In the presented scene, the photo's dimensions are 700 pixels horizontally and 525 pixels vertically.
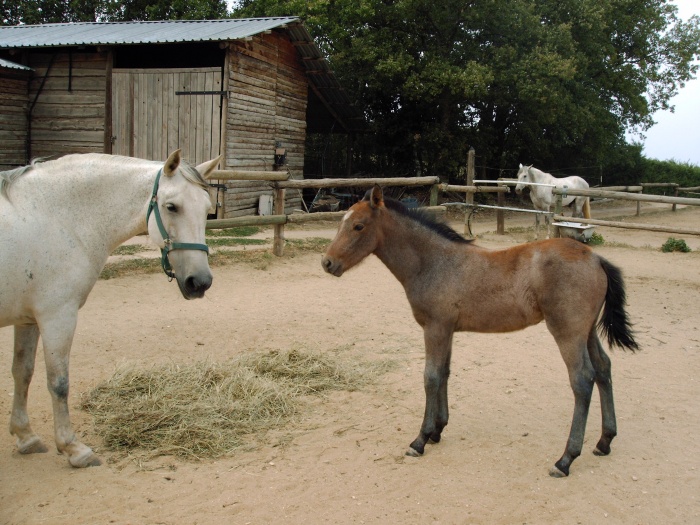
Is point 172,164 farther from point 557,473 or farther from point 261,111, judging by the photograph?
point 261,111

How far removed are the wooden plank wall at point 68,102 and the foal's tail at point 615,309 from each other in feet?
40.3

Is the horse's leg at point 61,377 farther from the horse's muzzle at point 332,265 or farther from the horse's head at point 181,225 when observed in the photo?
the horse's muzzle at point 332,265

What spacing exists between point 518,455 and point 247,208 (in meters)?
11.3

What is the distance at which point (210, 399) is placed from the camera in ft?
14.4

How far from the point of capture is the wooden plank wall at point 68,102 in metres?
13.3

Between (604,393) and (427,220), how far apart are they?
1601 mm

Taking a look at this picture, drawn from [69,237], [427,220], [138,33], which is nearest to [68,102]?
[138,33]

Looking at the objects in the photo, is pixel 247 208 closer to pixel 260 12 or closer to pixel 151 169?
pixel 260 12

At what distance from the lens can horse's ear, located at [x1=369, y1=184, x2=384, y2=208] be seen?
3.97 metres

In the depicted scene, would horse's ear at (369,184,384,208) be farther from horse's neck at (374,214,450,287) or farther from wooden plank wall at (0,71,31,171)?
wooden plank wall at (0,71,31,171)

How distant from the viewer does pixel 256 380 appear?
183 inches

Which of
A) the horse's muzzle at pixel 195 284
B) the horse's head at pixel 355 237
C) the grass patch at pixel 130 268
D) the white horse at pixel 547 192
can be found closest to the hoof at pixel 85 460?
the horse's muzzle at pixel 195 284

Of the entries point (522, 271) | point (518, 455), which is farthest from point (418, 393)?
point (522, 271)

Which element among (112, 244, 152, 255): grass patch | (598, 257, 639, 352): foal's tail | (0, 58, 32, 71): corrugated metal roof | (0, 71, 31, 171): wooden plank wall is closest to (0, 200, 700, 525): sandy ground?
(598, 257, 639, 352): foal's tail
